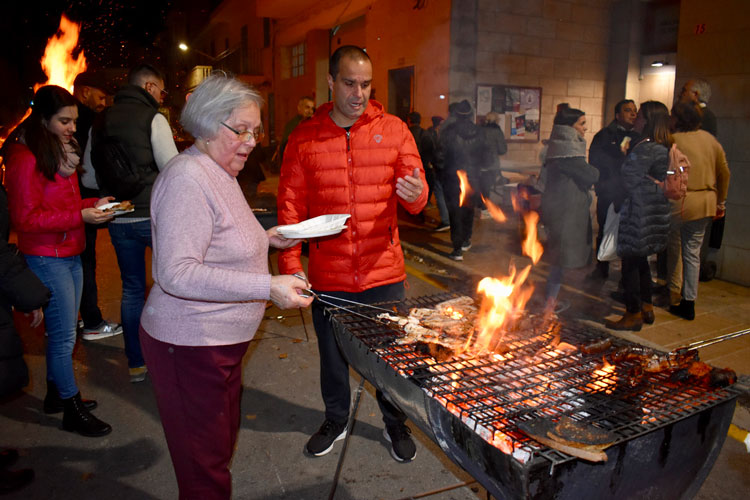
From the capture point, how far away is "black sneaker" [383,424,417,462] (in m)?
3.48

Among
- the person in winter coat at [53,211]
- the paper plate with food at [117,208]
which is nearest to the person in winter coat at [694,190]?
the paper plate with food at [117,208]

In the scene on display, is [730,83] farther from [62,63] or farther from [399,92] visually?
[62,63]

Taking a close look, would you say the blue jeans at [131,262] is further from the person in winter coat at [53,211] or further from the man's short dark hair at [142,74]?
the man's short dark hair at [142,74]

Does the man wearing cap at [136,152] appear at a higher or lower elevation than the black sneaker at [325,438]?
higher

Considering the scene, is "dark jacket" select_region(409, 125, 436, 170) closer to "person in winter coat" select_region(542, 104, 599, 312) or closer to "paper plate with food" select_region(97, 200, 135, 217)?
"person in winter coat" select_region(542, 104, 599, 312)

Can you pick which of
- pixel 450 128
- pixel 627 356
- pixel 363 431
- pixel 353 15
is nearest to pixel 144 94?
pixel 363 431

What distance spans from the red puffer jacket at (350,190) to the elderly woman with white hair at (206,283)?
0.91 metres

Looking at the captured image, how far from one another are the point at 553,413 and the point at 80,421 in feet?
10.9

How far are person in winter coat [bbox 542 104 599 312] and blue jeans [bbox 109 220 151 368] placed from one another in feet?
13.1

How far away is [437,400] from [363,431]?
6.71 feet

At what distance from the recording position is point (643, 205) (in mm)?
5223

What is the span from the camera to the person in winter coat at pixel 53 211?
11.1 ft

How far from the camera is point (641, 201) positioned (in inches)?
205

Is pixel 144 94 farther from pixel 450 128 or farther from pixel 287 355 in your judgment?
pixel 450 128
